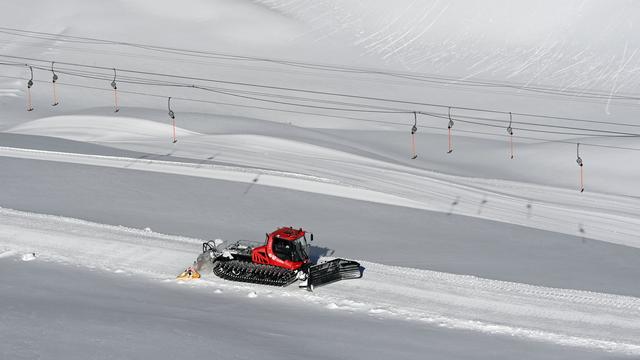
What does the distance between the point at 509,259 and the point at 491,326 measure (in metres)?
6.40

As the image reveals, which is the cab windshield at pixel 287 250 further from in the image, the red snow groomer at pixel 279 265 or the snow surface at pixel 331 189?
the snow surface at pixel 331 189

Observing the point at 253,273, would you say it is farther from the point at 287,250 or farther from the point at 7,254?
the point at 7,254

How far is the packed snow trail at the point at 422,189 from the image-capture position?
3425 centimetres

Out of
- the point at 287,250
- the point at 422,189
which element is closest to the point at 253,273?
the point at 287,250

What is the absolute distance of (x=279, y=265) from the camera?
25953mm

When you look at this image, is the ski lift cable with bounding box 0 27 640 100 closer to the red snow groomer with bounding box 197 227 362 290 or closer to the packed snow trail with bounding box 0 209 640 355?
the packed snow trail with bounding box 0 209 640 355

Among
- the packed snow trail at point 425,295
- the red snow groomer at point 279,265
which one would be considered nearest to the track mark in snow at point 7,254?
the packed snow trail at point 425,295

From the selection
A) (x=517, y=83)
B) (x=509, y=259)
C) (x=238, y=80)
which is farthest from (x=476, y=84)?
(x=509, y=259)

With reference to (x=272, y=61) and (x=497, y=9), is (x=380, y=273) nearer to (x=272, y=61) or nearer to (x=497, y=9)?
(x=272, y=61)

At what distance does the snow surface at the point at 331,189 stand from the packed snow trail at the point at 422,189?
0.12 m

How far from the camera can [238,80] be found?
5888 centimetres

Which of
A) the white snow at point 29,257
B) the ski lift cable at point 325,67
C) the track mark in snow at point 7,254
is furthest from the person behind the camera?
the ski lift cable at point 325,67

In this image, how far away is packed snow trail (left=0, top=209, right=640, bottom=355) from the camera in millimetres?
23109

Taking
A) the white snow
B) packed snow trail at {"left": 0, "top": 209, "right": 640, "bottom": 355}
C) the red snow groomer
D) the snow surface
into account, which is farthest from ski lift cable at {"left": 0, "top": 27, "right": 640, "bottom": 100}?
the white snow
